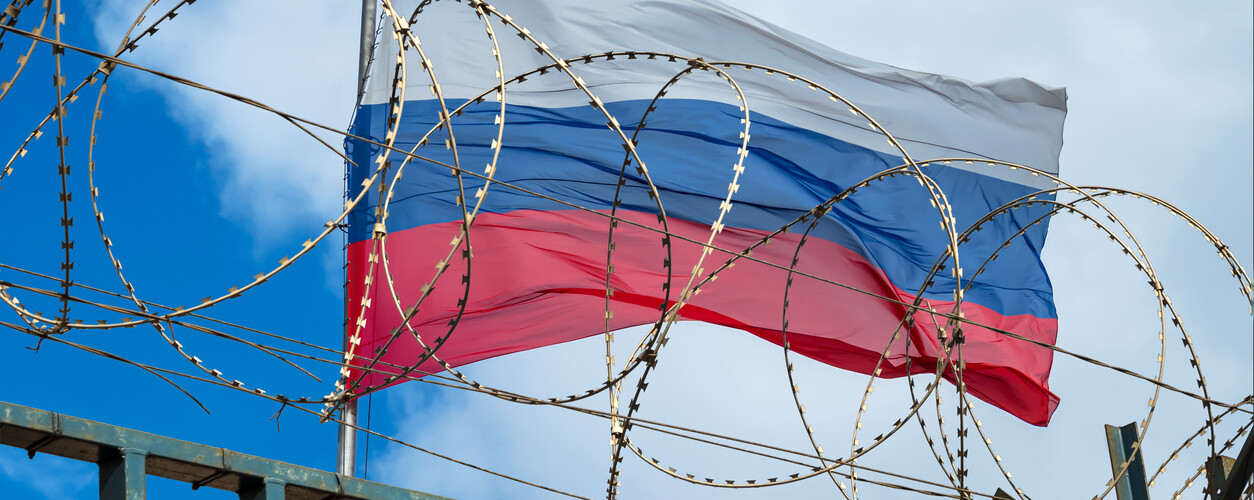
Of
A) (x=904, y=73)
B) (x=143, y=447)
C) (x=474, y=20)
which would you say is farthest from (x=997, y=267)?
(x=143, y=447)

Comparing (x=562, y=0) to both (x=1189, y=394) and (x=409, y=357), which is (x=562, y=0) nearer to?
(x=409, y=357)

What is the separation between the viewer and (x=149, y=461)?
6.85 meters

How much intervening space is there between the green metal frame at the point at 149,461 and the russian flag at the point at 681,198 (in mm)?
3032

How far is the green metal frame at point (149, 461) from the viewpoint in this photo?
651cm

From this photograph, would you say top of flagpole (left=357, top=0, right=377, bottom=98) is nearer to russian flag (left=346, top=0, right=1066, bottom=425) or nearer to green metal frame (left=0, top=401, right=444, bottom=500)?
russian flag (left=346, top=0, right=1066, bottom=425)

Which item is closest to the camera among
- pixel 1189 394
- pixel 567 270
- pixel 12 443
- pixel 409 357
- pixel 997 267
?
pixel 12 443

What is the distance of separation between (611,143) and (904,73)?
393 cm

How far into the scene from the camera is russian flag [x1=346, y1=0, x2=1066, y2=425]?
11242 millimetres

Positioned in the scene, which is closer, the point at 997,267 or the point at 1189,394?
the point at 1189,394

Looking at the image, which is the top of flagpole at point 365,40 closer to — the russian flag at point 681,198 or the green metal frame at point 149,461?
the russian flag at point 681,198

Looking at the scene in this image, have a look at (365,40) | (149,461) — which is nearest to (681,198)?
(365,40)

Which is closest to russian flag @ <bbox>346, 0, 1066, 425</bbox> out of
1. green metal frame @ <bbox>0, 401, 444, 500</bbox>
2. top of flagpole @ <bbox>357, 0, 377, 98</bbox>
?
top of flagpole @ <bbox>357, 0, 377, 98</bbox>

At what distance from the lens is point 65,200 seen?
6.55m

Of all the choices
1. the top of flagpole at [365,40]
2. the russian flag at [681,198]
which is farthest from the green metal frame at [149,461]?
the top of flagpole at [365,40]
